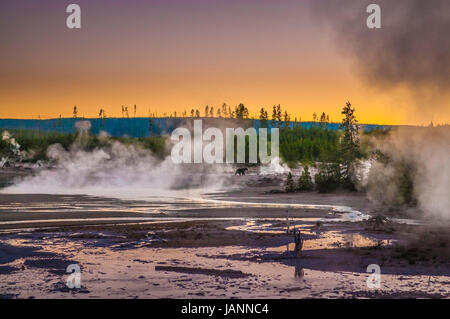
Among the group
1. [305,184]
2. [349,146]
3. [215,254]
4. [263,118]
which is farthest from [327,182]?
[263,118]

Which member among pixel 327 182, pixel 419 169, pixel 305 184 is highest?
pixel 419 169

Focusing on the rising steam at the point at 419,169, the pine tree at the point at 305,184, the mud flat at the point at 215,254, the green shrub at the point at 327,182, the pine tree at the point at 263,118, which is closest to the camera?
the mud flat at the point at 215,254

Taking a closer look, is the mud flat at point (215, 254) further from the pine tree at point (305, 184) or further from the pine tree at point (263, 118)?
the pine tree at point (263, 118)

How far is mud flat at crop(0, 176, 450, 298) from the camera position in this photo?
1833 cm

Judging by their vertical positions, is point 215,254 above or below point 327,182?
below

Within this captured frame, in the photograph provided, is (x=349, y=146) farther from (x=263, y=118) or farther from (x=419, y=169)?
(x=263, y=118)

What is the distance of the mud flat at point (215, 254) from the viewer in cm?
1833

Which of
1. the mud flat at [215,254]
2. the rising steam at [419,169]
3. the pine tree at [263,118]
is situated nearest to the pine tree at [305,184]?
the rising steam at [419,169]

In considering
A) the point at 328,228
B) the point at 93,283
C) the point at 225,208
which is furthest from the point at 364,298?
the point at 225,208

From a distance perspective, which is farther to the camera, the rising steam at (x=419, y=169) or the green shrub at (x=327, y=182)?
the green shrub at (x=327, y=182)

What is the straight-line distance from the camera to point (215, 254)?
79.4ft

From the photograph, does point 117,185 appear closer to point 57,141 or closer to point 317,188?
point 317,188

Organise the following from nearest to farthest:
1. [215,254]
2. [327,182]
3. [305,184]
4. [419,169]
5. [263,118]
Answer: [215,254], [419,169], [327,182], [305,184], [263,118]

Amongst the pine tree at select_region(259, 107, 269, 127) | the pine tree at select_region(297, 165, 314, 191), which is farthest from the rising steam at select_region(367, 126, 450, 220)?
the pine tree at select_region(259, 107, 269, 127)
